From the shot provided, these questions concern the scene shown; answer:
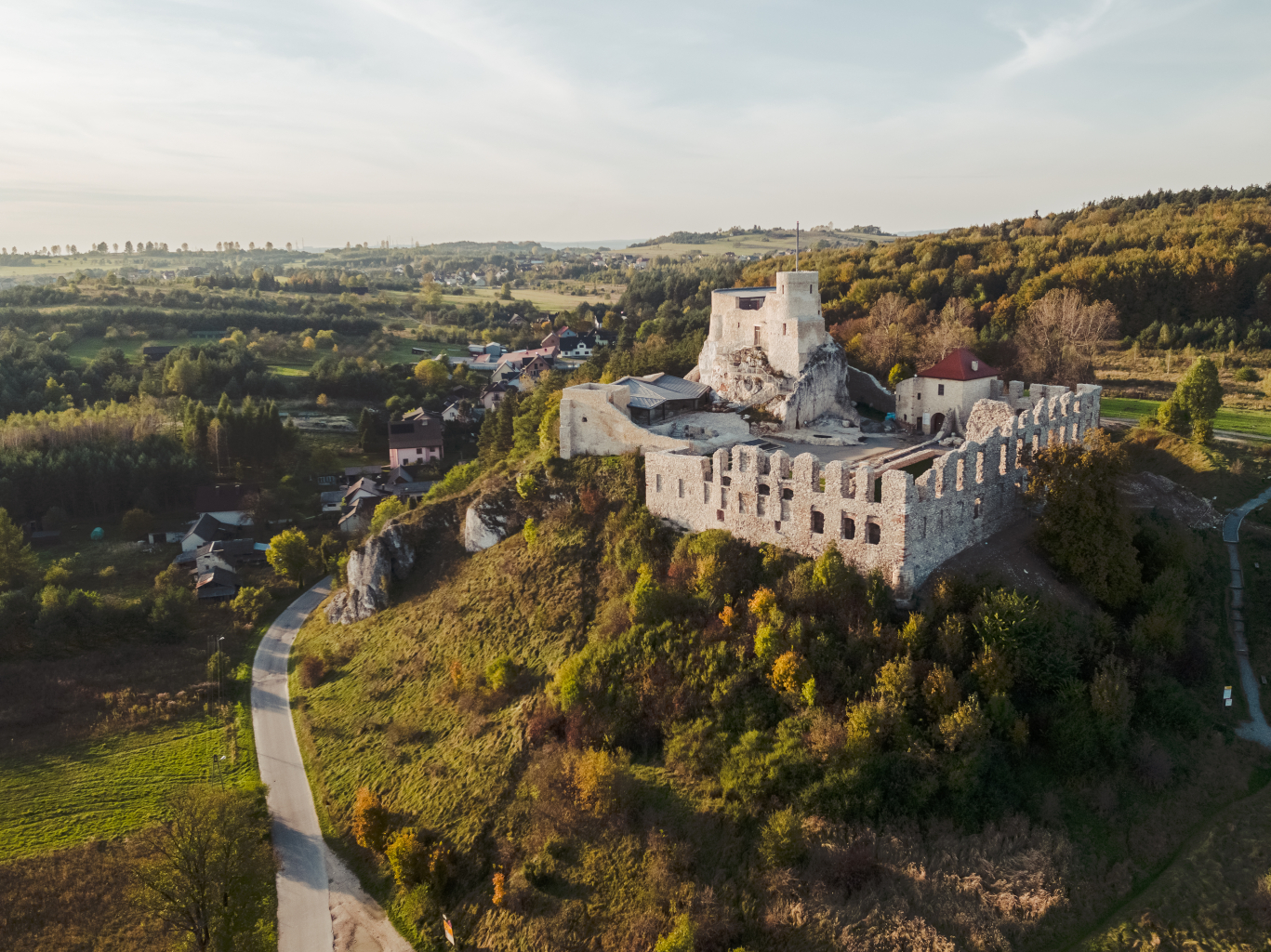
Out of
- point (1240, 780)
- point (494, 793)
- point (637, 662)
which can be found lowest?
point (494, 793)

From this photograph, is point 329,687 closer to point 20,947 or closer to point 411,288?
point 20,947

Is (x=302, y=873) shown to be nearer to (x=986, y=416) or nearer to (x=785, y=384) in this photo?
(x=785, y=384)

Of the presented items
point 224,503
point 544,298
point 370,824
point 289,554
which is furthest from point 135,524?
point 544,298

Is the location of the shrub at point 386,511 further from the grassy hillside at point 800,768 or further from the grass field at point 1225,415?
the grass field at point 1225,415

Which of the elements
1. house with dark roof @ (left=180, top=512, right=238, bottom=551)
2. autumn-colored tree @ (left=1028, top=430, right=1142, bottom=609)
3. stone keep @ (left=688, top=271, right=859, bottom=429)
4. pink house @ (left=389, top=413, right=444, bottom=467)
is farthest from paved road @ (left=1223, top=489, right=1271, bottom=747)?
house with dark roof @ (left=180, top=512, right=238, bottom=551)

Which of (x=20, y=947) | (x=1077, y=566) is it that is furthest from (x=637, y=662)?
(x=20, y=947)

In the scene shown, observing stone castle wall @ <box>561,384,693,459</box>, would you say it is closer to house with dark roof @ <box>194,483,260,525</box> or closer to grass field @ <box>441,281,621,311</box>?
house with dark roof @ <box>194,483,260,525</box>

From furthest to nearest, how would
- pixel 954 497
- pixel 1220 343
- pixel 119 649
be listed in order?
pixel 1220 343
pixel 119 649
pixel 954 497

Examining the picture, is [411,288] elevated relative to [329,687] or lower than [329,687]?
elevated
